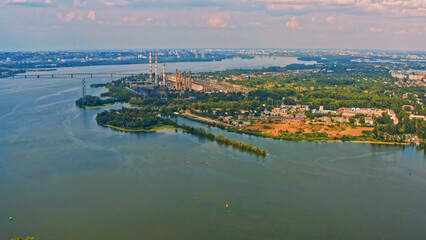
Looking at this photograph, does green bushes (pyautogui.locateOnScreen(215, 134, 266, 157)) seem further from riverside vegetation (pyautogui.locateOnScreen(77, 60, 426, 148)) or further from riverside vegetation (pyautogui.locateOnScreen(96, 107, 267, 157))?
riverside vegetation (pyautogui.locateOnScreen(77, 60, 426, 148))

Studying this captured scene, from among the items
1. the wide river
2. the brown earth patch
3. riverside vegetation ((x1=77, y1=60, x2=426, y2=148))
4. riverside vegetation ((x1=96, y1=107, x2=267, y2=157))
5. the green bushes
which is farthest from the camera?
the brown earth patch

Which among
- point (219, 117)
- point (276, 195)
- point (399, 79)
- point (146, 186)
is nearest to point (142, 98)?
point (219, 117)

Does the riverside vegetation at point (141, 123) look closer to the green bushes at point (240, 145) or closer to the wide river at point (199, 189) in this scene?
the green bushes at point (240, 145)

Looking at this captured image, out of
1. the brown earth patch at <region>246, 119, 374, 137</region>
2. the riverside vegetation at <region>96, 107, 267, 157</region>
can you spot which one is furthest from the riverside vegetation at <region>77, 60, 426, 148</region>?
the riverside vegetation at <region>96, 107, 267, 157</region>

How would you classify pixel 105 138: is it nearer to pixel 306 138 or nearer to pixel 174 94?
pixel 306 138

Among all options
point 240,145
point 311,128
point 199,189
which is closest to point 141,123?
point 240,145

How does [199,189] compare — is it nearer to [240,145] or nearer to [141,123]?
[240,145]

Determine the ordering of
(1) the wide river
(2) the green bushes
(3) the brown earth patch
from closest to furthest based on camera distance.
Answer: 1. (1) the wide river
2. (2) the green bushes
3. (3) the brown earth patch

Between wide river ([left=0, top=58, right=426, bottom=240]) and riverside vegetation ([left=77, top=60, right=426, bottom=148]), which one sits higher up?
riverside vegetation ([left=77, top=60, right=426, bottom=148])
